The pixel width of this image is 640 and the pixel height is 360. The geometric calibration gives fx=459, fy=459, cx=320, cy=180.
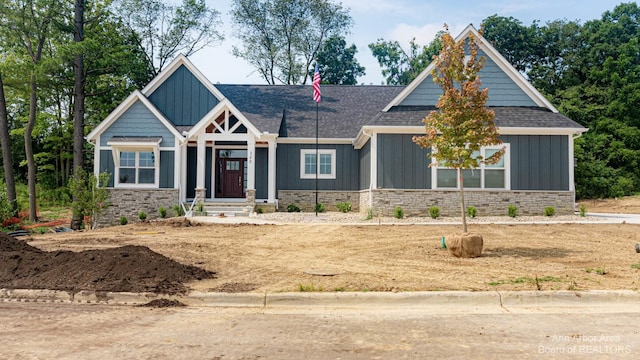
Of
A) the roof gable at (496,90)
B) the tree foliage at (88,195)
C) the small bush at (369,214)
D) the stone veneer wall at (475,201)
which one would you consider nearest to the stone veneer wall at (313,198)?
the stone veneer wall at (475,201)

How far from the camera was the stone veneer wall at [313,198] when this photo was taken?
860 inches

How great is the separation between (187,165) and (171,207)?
244cm

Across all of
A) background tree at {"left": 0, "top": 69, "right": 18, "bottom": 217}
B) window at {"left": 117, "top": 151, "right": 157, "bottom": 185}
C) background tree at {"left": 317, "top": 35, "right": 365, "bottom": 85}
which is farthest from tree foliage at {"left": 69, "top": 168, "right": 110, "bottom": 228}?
background tree at {"left": 317, "top": 35, "right": 365, "bottom": 85}

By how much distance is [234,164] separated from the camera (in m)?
22.2

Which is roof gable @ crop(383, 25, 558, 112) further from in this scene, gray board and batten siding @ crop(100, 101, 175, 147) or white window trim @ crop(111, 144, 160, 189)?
white window trim @ crop(111, 144, 160, 189)

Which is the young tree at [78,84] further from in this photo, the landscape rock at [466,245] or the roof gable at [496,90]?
the landscape rock at [466,245]

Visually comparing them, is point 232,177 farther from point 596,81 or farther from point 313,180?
point 596,81

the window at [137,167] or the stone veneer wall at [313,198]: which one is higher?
the window at [137,167]

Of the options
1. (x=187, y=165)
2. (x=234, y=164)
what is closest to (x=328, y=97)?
(x=234, y=164)

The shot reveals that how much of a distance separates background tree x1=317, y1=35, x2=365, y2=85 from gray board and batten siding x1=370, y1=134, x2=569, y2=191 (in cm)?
2808

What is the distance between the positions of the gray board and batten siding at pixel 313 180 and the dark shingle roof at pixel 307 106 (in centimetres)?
63

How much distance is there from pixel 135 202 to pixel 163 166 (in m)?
1.97

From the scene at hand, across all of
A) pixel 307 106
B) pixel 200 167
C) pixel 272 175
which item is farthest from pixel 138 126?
pixel 307 106

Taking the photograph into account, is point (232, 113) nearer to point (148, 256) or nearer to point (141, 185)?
point (141, 185)
